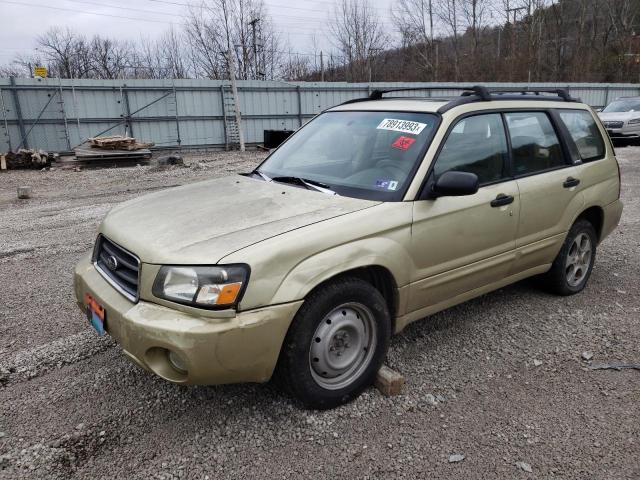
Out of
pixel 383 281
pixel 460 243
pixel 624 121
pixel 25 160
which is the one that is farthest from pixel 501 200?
pixel 624 121

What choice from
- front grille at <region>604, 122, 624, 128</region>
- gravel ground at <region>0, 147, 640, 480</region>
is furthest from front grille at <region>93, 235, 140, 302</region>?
front grille at <region>604, 122, 624, 128</region>

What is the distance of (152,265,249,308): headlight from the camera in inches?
96.5

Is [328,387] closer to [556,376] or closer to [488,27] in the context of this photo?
[556,376]

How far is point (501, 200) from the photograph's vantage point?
363cm

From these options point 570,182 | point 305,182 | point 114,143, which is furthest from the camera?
point 114,143

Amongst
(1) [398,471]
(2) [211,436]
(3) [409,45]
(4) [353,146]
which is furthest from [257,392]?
(3) [409,45]

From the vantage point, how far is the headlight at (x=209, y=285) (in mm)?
2451

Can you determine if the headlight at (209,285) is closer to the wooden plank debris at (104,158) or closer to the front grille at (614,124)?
the wooden plank debris at (104,158)

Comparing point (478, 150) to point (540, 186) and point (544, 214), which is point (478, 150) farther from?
point (544, 214)

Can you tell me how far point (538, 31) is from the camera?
40812mm

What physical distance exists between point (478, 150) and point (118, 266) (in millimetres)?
2526

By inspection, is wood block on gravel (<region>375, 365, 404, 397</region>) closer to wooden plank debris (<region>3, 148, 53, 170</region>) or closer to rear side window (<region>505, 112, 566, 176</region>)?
rear side window (<region>505, 112, 566, 176</region>)

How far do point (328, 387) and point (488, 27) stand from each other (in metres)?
46.2

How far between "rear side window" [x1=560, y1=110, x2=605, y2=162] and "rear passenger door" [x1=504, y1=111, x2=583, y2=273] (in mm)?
243
